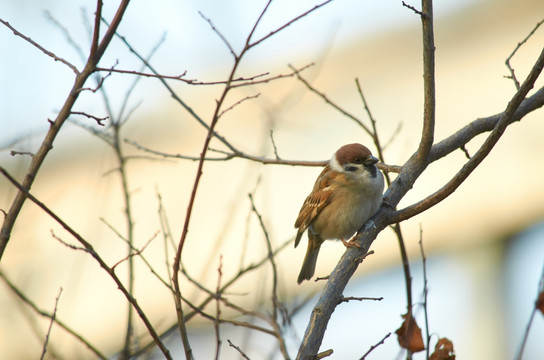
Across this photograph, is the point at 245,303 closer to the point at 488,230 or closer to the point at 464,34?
the point at 488,230

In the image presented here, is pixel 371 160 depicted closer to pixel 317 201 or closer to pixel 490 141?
pixel 317 201

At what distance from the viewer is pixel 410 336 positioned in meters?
2.71

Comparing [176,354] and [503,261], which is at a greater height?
[503,261]

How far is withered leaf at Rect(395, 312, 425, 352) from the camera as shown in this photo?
2699 millimetres

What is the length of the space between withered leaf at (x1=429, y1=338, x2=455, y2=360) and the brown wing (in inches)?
60.5

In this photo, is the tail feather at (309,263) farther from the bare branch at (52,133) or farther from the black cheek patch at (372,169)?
the bare branch at (52,133)

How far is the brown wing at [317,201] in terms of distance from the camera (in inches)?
160

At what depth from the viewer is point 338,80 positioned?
22.7 feet

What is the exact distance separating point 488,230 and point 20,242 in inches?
161

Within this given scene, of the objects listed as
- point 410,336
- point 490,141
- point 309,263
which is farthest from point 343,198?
point 490,141

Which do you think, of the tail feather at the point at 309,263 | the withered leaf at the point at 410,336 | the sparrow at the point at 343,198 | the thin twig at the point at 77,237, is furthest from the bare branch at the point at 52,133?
the tail feather at the point at 309,263

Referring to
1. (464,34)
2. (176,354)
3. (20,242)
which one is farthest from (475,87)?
(20,242)

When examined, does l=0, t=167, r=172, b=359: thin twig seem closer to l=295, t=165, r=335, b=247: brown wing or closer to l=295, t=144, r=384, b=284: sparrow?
l=295, t=144, r=384, b=284: sparrow

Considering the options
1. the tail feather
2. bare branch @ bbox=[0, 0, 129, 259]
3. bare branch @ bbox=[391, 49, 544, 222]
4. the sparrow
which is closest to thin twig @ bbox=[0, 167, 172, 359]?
bare branch @ bbox=[0, 0, 129, 259]
